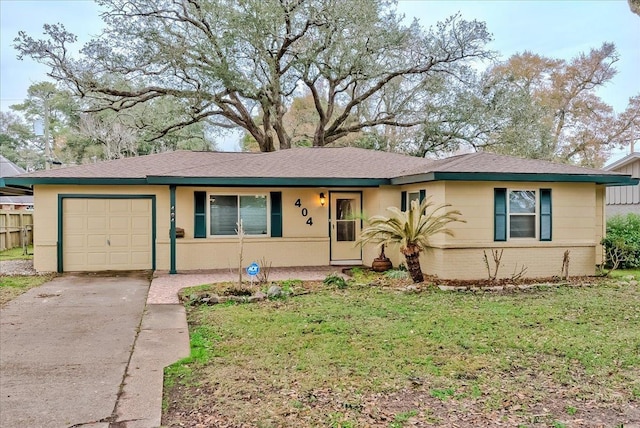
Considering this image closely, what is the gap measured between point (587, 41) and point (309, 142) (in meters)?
17.4

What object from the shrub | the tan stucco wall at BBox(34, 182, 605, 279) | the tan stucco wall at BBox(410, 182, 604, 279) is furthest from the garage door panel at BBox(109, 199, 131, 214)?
the tan stucco wall at BBox(410, 182, 604, 279)

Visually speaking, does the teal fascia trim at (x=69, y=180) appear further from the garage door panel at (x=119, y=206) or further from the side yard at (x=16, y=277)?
the side yard at (x=16, y=277)

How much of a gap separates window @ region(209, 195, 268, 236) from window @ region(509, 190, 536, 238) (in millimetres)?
5888

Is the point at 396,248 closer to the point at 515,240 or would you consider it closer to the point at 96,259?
the point at 515,240

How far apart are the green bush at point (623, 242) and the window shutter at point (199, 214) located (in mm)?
9629

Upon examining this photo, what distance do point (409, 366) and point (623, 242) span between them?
930 cm

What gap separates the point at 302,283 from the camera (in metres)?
9.30

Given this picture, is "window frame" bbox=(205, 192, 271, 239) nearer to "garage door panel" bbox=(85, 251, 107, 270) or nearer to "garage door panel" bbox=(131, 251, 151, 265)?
"garage door panel" bbox=(131, 251, 151, 265)

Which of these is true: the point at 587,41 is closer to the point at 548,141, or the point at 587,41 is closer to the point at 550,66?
the point at 550,66

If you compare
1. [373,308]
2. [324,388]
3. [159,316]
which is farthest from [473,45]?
[324,388]

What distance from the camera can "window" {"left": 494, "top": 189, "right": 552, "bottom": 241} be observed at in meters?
10.0

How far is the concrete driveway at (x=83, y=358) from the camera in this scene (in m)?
3.59

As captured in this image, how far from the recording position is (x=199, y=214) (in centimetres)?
1145

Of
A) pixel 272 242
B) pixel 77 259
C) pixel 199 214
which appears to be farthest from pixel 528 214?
pixel 77 259
